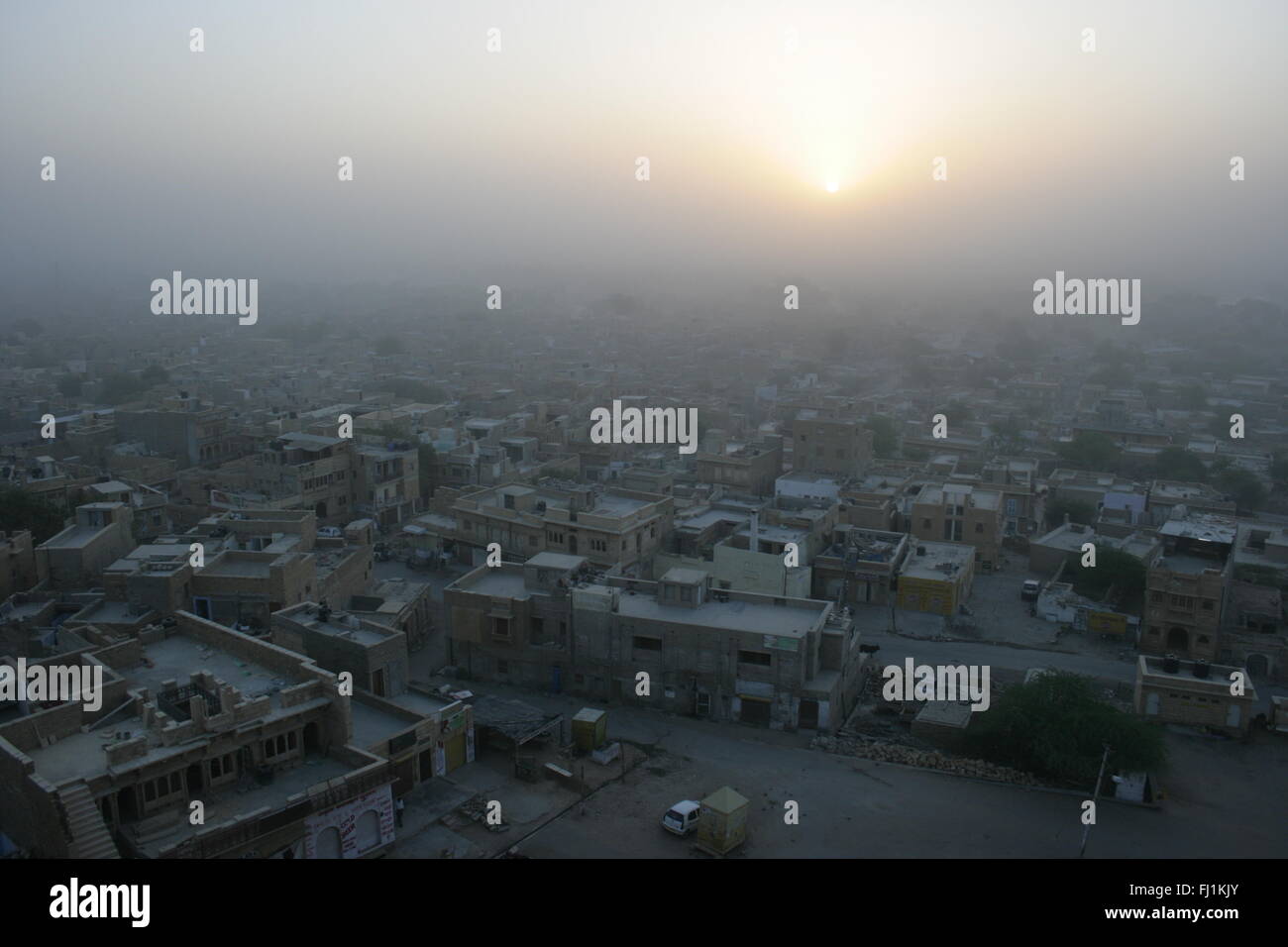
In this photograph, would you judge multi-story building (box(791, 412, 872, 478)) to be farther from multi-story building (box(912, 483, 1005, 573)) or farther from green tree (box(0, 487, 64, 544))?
green tree (box(0, 487, 64, 544))

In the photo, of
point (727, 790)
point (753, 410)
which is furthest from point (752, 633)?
point (753, 410)

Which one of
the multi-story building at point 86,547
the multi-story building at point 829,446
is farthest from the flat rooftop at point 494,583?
the multi-story building at point 829,446

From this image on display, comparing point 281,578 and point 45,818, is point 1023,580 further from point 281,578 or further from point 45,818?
point 45,818

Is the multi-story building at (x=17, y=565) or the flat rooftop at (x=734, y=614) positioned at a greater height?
the multi-story building at (x=17, y=565)

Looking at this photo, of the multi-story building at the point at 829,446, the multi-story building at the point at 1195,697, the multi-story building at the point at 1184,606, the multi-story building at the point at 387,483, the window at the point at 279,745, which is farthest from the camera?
the multi-story building at the point at 829,446

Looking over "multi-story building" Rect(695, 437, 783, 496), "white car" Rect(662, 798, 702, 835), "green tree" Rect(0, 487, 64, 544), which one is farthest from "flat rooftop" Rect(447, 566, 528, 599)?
"multi-story building" Rect(695, 437, 783, 496)

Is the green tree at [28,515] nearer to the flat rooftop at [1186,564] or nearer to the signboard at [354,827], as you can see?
the signboard at [354,827]
